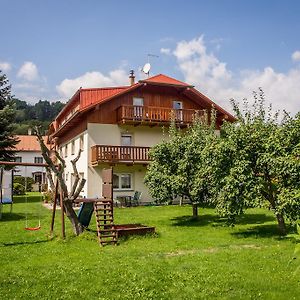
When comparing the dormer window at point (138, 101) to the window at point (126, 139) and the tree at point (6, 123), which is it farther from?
the tree at point (6, 123)

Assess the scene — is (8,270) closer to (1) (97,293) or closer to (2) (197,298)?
(1) (97,293)

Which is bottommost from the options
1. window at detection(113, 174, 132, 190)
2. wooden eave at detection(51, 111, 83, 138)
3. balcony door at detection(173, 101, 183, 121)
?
window at detection(113, 174, 132, 190)

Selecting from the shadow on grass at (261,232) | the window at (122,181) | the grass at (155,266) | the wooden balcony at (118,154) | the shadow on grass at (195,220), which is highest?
the wooden balcony at (118,154)

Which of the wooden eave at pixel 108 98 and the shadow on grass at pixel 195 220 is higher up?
the wooden eave at pixel 108 98

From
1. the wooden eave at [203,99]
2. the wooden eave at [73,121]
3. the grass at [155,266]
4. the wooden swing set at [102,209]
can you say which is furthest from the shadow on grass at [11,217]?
the wooden eave at [203,99]

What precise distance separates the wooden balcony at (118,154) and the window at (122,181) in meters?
1.75

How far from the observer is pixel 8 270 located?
8117 mm

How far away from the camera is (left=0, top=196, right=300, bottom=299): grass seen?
6656 millimetres

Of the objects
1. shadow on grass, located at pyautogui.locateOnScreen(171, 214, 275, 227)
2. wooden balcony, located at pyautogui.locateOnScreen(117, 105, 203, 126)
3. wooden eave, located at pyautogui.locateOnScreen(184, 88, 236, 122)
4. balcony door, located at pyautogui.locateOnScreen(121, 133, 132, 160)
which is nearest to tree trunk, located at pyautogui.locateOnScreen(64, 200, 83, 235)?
shadow on grass, located at pyautogui.locateOnScreen(171, 214, 275, 227)

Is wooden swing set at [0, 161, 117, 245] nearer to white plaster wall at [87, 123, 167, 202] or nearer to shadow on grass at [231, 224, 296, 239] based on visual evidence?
A: shadow on grass at [231, 224, 296, 239]

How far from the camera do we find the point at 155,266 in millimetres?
8336

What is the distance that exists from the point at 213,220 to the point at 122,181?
9900 mm

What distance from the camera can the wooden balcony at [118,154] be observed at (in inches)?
910

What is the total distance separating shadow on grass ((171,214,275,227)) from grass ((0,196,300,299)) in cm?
147
